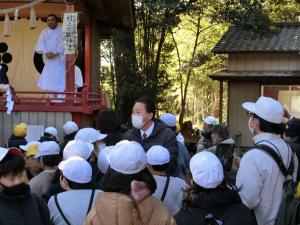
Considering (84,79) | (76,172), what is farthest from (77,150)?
(84,79)

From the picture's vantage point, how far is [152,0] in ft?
44.3

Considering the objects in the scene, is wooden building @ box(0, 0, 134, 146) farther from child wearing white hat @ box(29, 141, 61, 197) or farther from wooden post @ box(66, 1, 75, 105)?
child wearing white hat @ box(29, 141, 61, 197)

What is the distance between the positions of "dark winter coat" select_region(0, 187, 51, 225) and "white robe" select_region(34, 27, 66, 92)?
7.30m

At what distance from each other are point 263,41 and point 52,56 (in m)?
10.6

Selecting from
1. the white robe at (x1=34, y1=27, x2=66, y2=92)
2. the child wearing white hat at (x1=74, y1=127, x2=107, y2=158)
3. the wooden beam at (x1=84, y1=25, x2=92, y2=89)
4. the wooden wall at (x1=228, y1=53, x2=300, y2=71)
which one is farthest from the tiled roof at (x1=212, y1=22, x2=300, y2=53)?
the child wearing white hat at (x1=74, y1=127, x2=107, y2=158)

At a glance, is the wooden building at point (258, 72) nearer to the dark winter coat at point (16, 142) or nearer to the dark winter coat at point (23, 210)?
the dark winter coat at point (16, 142)

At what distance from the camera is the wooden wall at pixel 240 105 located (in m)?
18.3

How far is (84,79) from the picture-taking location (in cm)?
1238

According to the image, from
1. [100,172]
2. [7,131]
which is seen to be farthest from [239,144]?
[100,172]

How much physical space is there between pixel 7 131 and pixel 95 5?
12.7 ft

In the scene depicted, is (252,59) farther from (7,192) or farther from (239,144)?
(7,192)

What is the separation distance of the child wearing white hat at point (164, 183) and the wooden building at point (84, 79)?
527 cm

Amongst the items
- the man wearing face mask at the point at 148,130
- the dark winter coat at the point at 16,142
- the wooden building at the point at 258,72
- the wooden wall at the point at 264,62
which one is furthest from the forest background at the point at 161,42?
the man wearing face mask at the point at 148,130

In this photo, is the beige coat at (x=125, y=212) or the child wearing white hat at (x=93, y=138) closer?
the beige coat at (x=125, y=212)
